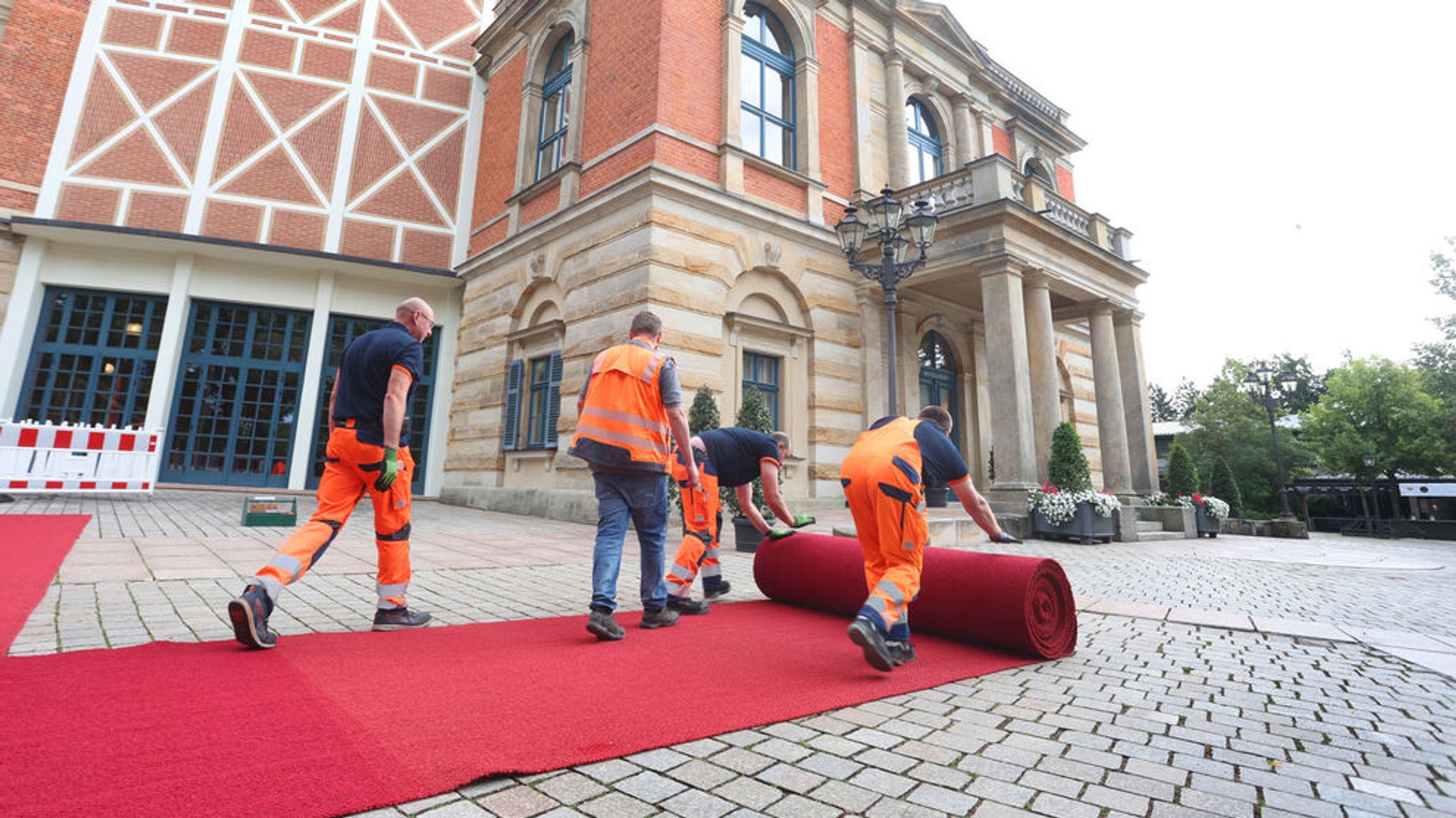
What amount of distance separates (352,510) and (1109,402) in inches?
577

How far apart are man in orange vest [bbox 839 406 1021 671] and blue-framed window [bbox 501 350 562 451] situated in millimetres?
9117

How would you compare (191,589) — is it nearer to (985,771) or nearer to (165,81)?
(985,771)

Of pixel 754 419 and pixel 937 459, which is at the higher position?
pixel 754 419

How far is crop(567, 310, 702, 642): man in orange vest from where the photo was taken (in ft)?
12.2

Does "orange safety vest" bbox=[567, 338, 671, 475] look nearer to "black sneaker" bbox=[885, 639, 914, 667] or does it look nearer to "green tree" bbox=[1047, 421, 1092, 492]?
"black sneaker" bbox=[885, 639, 914, 667]

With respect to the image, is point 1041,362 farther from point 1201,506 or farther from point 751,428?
point 751,428

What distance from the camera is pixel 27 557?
5145 millimetres

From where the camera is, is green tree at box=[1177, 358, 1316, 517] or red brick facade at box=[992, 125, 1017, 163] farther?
green tree at box=[1177, 358, 1316, 517]

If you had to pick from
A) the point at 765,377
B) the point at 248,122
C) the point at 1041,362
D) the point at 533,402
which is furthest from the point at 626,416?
the point at 248,122

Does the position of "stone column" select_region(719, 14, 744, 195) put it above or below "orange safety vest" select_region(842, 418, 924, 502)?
above

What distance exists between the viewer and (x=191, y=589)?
436 cm

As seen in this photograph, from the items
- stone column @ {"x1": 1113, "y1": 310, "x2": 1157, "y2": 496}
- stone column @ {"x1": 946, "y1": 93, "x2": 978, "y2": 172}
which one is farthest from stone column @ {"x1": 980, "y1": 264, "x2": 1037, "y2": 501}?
stone column @ {"x1": 946, "y1": 93, "x2": 978, "y2": 172}

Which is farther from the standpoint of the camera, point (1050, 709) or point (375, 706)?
point (1050, 709)

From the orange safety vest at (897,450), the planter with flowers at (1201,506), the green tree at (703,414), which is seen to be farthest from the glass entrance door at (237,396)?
the planter with flowers at (1201,506)
